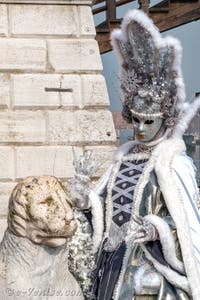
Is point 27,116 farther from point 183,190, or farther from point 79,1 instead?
point 183,190

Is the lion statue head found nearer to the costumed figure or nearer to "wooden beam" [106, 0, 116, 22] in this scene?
the costumed figure

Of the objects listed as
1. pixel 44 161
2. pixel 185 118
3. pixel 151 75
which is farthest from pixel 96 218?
pixel 44 161

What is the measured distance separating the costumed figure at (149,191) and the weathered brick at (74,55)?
167 cm

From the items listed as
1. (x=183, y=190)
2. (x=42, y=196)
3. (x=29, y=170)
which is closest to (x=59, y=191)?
(x=42, y=196)

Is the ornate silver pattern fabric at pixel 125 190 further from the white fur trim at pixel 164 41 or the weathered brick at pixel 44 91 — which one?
the weathered brick at pixel 44 91

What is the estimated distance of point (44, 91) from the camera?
6.53 metres

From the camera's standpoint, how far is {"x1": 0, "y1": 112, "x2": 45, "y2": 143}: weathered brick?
21.1 feet

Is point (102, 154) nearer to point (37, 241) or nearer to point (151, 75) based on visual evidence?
point (151, 75)

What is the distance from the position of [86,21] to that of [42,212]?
14.3 ft

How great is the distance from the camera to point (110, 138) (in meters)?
6.66

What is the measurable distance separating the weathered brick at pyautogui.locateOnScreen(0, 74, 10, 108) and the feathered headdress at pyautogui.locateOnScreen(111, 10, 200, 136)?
173cm

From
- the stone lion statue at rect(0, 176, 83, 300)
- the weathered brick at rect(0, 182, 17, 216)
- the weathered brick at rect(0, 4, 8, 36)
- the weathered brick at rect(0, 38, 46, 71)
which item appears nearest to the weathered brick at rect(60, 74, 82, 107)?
the weathered brick at rect(0, 38, 46, 71)

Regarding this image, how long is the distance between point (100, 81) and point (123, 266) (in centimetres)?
228

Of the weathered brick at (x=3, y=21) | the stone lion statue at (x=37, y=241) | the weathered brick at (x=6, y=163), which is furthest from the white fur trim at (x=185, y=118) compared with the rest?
the stone lion statue at (x=37, y=241)
